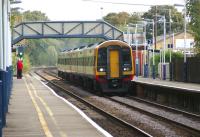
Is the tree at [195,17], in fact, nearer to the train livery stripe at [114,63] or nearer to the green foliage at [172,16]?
the train livery stripe at [114,63]

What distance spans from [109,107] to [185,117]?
5677 mm

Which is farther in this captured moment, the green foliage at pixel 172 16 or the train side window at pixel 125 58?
the green foliage at pixel 172 16

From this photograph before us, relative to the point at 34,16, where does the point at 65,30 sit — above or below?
below

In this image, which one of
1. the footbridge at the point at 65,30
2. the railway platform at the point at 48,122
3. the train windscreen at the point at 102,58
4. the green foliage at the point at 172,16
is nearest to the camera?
the railway platform at the point at 48,122

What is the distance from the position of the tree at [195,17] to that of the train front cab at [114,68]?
1651 cm

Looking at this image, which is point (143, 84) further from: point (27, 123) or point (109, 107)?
point (27, 123)

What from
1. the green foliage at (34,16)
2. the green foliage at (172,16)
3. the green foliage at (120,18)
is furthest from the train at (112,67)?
the green foliage at (34,16)

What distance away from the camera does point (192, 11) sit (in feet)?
179

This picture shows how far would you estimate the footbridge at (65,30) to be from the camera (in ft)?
197

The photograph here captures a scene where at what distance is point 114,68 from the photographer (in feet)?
109

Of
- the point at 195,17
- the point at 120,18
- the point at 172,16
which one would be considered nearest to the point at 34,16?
the point at 120,18

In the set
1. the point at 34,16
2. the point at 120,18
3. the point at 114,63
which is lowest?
the point at 114,63

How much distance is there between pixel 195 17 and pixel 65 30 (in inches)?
571

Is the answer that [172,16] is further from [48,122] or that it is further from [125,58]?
[48,122]
